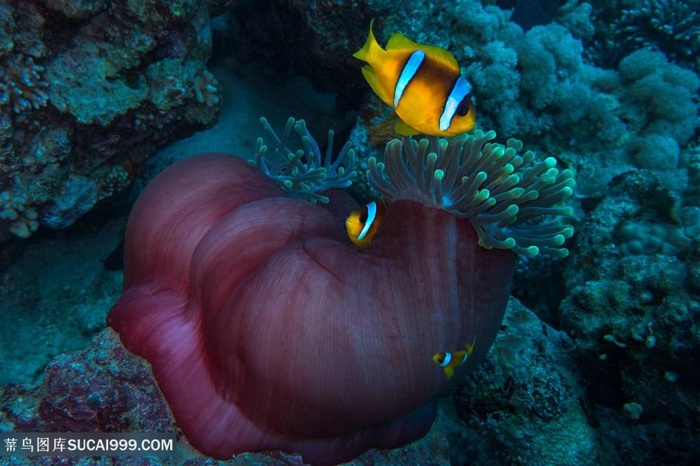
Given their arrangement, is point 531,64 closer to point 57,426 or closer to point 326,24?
point 326,24

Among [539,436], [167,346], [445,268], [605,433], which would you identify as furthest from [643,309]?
[167,346]

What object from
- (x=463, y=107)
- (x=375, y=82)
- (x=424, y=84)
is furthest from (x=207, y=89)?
(x=463, y=107)

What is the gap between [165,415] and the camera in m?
1.96

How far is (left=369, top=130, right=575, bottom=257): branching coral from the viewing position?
1903mm

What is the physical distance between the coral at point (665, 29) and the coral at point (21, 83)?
6.33 meters

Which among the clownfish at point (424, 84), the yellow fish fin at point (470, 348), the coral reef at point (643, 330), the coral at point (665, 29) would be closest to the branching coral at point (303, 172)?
the clownfish at point (424, 84)

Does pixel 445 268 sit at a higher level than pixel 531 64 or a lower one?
lower

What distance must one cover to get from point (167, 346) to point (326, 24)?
247cm

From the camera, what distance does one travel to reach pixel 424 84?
180cm

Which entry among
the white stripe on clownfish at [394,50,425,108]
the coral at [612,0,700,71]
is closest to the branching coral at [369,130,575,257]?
the white stripe on clownfish at [394,50,425,108]

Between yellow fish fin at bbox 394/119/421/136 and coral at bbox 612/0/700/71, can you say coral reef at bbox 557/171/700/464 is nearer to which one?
yellow fish fin at bbox 394/119/421/136

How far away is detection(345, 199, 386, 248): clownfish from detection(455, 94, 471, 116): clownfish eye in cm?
55

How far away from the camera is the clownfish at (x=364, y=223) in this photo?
2035 millimetres

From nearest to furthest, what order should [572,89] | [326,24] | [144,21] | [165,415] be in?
[165,415] < [144,21] < [326,24] < [572,89]
